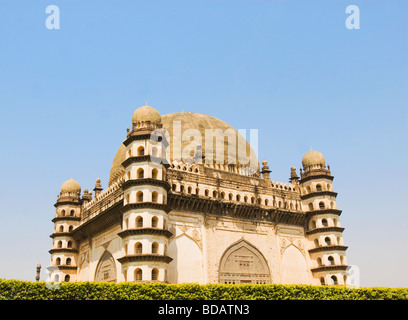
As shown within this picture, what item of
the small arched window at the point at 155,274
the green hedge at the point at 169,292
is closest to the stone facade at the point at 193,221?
the small arched window at the point at 155,274

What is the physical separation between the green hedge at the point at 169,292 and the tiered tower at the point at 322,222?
832 centimetres

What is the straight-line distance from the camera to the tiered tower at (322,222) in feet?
116

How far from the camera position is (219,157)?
37969 millimetres

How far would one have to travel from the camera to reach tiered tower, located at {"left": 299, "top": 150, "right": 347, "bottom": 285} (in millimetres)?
35469

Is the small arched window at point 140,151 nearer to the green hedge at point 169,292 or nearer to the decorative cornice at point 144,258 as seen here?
the decorative cornice at point 144,258

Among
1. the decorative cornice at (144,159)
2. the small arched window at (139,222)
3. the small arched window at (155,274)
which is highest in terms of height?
the decorative cornice at (144,159)

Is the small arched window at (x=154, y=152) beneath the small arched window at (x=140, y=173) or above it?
above

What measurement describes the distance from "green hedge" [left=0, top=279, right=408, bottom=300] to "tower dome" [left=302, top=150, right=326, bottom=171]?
14.9 m

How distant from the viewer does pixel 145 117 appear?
31578 mm

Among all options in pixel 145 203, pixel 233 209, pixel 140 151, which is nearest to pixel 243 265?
pixel 233 209

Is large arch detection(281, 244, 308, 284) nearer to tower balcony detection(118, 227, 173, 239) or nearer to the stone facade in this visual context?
the stone facade

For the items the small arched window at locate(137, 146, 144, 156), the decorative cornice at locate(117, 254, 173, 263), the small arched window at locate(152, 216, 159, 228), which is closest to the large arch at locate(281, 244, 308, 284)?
the decorative cornice at locate(117, 254, 173, 263)
